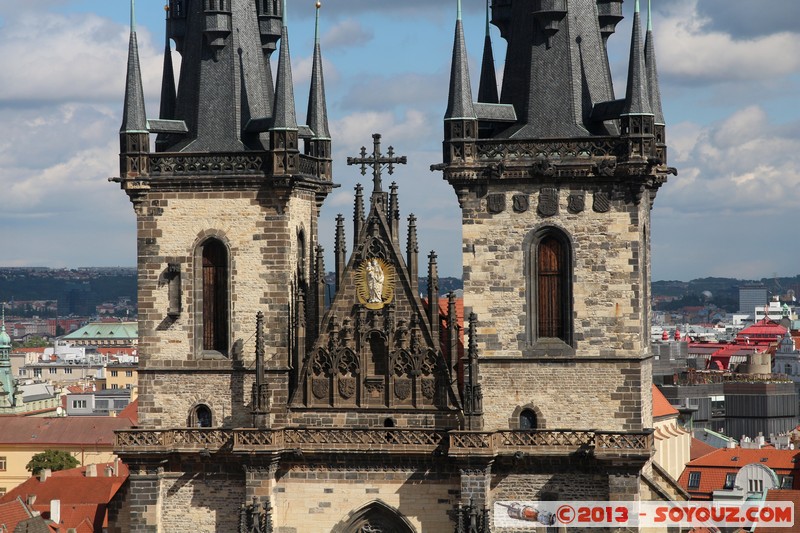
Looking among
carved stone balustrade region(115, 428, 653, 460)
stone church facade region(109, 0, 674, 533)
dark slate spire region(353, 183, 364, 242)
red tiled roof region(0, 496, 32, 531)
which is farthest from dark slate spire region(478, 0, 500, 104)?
red tiled roof region(0, 496, 32, 531)

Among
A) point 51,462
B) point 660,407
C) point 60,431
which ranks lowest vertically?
point 51,462

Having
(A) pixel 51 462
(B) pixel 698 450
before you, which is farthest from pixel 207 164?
(A) pixel 51 462

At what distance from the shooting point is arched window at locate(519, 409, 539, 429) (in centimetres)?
5722

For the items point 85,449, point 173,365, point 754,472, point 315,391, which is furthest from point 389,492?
point 85,449

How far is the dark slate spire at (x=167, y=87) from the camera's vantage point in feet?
200

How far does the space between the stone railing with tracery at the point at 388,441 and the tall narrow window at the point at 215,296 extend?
2.87 metres

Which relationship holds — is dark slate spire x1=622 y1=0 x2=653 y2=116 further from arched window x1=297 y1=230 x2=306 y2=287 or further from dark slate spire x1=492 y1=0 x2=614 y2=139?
arched window x1=297 y1=230 x2=306 y2=287

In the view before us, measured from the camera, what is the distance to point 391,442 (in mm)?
57562

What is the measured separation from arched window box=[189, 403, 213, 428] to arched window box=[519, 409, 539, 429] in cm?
951

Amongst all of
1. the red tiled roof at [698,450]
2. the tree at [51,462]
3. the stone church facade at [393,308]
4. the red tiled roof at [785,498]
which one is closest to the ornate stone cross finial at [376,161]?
the stone church facade at [393,308]

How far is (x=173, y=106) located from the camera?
60.8m

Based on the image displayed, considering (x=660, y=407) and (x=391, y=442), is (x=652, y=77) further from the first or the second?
(x=660, y=407)

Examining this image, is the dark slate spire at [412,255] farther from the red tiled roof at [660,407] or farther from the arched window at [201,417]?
the red tiled roof at [660,407]

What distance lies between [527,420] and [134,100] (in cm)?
1544
